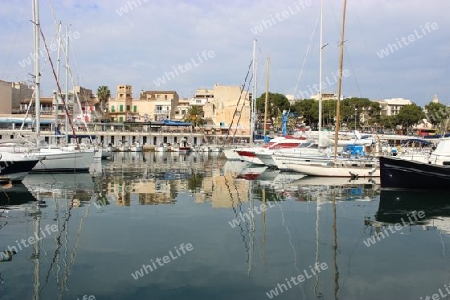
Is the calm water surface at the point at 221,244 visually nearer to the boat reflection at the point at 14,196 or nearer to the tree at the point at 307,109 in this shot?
the boat reflection at the point at 14,196

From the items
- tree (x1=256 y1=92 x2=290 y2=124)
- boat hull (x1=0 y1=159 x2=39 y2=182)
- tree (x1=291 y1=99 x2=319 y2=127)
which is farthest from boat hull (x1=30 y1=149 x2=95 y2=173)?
tree (x1=291 y1=99 x2=319 y2=127)

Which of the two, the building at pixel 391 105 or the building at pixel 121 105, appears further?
the building at pixel 391 105

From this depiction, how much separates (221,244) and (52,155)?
2315 centimetres

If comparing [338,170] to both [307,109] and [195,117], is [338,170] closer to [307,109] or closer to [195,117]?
[195,117]

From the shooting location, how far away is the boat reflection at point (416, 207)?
57.7 ft

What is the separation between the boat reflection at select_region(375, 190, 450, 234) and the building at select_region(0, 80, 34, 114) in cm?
8658

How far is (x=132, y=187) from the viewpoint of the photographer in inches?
1066

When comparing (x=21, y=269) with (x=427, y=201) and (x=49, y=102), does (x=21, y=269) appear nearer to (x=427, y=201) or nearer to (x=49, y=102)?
(x=427, y=201)

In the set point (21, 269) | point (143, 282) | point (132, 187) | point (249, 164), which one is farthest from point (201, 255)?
point (249, 164)

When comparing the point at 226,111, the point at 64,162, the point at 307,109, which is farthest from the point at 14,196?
the point at 307,109

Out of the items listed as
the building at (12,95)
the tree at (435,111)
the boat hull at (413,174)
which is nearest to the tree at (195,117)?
the building at (12,95)

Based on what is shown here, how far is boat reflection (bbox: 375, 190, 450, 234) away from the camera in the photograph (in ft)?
57.7

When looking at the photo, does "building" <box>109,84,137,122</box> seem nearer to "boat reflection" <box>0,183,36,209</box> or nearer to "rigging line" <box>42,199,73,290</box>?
"boat reflection" <box>0,183,36,209</box>

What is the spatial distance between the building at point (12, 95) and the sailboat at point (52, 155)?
65359mm
